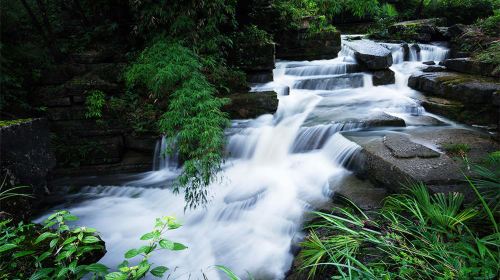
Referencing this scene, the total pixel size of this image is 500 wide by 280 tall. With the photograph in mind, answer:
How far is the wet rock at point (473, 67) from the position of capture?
A: 6688 millimetres

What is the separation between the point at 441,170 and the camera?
381 centimetres

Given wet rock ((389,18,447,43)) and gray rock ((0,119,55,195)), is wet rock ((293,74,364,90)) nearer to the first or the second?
wet rock ((389,18,447,43))

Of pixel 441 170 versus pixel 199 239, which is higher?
pixel 441 170

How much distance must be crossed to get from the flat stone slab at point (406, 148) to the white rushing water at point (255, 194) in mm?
527

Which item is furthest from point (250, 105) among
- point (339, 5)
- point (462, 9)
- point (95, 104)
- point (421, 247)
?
point (462, 9)

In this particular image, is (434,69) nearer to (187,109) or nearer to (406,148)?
(406,148)

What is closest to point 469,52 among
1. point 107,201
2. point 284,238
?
point 284,238

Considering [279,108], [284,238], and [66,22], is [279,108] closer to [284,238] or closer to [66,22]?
[284,238]

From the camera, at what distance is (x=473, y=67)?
7012 mm

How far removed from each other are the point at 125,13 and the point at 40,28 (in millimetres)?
1724

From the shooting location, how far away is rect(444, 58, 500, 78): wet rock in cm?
669

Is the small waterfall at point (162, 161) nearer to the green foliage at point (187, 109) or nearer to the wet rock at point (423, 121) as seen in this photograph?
the green foliage at point (187, 109)

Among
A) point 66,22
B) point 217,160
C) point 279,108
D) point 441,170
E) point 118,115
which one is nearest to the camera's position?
point 441,170

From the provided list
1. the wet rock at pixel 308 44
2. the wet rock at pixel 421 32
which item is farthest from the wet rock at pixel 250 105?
the wet rock at pixel 421 32
